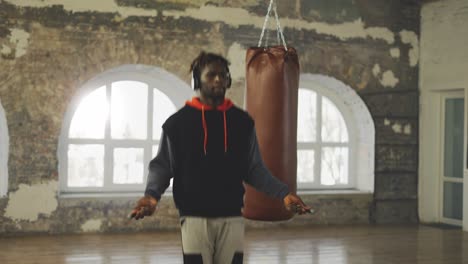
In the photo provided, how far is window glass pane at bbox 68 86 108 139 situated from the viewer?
7.09 m

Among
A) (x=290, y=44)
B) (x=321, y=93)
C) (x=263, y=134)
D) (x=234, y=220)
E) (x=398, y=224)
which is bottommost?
(x=398, y=224)

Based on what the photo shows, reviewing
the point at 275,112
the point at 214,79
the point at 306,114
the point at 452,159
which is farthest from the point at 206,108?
the point at 452,159

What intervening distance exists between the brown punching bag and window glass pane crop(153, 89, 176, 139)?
9.81 ft

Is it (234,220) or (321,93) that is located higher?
(321,93)

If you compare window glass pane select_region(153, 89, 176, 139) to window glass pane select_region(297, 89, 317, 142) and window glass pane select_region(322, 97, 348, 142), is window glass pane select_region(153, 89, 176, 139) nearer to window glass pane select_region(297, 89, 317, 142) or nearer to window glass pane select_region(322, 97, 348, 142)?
window glass pane select_region(297, 89, 317, 142)

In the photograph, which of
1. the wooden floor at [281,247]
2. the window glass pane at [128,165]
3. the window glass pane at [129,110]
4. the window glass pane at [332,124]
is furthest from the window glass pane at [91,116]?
the window glass pane at [332,124]

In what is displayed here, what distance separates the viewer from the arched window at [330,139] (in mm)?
7883

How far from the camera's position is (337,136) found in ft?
26.8

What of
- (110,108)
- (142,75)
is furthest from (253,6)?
(110,108)

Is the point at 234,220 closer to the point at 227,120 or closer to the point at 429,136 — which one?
the point at 227,120

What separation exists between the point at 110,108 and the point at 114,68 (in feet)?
2.35

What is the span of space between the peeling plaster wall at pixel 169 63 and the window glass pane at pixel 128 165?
26.8 inches

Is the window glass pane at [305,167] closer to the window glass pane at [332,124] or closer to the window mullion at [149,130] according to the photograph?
the window glass pane at [332,124]

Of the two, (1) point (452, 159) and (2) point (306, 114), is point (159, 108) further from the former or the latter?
(1) point (452, 159)
